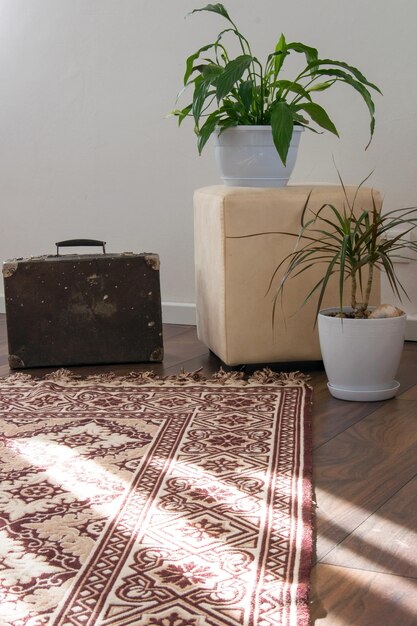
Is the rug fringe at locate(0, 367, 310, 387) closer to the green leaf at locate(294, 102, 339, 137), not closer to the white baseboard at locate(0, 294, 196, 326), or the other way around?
the green leaf at locate(294, 102, 339, 137)

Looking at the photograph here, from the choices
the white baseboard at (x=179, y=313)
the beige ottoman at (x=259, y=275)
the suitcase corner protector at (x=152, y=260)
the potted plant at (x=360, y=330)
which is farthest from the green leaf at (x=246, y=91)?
the white baseboard at (x=179, y=313)

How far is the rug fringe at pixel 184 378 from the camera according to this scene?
91.1 inches

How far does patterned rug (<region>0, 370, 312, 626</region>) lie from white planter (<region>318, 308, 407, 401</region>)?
0.34 feet

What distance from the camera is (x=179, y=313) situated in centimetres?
336

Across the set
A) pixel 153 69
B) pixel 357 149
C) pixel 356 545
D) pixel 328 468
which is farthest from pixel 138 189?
pixel 356 545

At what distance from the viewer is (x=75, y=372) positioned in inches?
101

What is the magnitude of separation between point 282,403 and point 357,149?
1144mm

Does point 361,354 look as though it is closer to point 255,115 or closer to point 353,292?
point 353,292

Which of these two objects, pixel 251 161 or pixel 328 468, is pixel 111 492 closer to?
pixel 328 468

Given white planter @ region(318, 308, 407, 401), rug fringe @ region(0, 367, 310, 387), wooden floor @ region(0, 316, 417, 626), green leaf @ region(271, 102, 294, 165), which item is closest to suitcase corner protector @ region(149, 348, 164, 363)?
rug fringe @ region(0, 367, 310, 387)

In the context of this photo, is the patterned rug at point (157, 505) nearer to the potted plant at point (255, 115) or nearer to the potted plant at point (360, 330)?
the potted plant at point (360, 330)

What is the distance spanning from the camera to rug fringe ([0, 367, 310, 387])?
7.59 feet

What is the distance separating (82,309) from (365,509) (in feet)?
4.45

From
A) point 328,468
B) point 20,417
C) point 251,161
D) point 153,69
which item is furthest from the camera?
point 153,69
